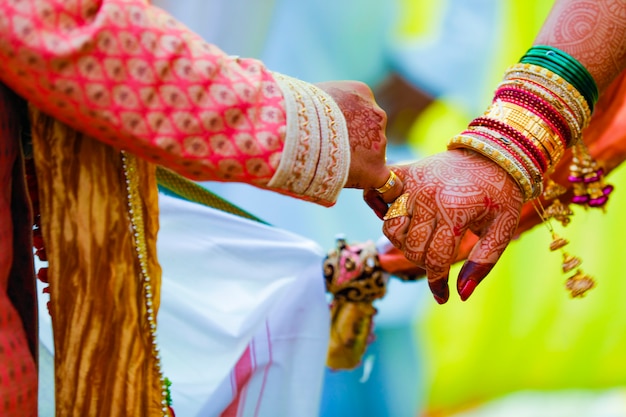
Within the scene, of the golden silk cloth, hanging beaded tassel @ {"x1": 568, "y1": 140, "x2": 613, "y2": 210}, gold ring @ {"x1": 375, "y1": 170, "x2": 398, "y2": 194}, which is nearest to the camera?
the golden silk cloth

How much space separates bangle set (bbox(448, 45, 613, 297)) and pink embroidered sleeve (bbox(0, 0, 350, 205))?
0.22 meters

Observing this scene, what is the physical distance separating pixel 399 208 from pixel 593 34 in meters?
0.32

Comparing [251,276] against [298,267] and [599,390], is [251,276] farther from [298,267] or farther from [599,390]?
[599,390]

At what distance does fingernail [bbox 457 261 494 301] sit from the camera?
0.79 metres

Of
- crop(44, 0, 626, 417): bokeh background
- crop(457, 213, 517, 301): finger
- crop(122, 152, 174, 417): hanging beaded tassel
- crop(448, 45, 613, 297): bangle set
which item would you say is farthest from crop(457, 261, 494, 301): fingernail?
crop(44, 0, 626, 417): bokeh background

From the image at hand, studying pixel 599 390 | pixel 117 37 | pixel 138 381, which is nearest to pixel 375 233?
pixel 599 390

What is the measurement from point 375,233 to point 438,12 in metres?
0.53

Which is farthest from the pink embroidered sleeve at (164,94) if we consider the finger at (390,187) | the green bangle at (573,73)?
the green bangle at (573,73)

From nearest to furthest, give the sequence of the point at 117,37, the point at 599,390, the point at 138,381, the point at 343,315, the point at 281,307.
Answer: the point at 117,37
the point at 138,381
the point at 281,307
the point at 343,315
the point at 599,390

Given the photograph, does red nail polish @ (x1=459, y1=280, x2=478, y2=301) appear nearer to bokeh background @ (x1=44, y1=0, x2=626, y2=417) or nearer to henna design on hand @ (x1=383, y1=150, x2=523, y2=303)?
henna design on hand @ (x1=383, y1=150, x2=523, y2=303)

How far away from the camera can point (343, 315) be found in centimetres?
127

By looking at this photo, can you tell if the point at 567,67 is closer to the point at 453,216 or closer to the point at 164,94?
the point at 453,216

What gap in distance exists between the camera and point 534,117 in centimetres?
84

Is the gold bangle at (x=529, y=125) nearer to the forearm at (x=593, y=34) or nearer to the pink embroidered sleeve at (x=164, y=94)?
the forearm at (x=593, y=34)
